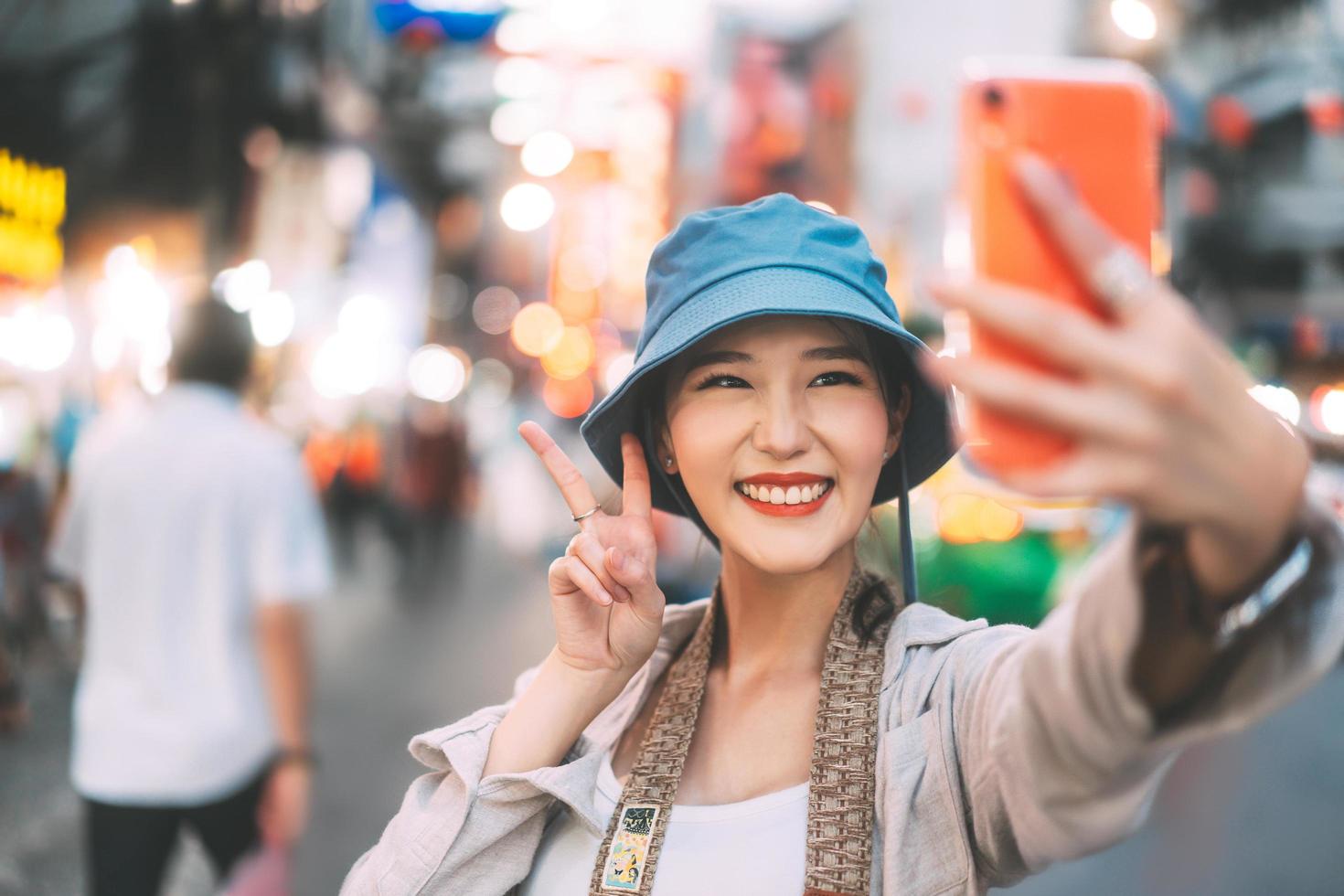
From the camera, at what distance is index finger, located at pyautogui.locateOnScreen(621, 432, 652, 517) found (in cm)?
165

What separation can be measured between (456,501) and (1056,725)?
12120mm

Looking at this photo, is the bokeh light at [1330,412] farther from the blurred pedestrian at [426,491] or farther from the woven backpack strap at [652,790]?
the woven backpack strap at [652,790]

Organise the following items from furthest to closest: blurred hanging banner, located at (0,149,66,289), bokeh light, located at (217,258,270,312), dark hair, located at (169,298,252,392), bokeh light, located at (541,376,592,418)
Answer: bokeh light, located at (541,376,592,418) < bokeh light, located at (217,258,270,312) < blurred hanging banner, located at (0,149,66,289) < dark hair, located at (169,298,252,392)

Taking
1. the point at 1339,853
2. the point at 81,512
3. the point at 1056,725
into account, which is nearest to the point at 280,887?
the point at 81,512

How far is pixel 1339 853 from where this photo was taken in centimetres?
464

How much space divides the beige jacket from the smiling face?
0.73 feet

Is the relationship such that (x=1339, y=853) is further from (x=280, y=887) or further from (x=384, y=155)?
(x=384, y=155)

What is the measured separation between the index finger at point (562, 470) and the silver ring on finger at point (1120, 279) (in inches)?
36.1

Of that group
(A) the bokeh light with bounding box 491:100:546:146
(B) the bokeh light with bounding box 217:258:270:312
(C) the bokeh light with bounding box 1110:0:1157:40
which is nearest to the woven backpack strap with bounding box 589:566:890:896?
(C) the bokeh light with bounding box 1110:0:1157:40

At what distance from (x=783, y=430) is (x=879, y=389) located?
0.67 ft

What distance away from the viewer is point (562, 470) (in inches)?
65.8

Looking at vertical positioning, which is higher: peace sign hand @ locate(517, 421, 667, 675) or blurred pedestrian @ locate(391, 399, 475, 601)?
peace sign hand @ locate(517, 421, 667, 675)

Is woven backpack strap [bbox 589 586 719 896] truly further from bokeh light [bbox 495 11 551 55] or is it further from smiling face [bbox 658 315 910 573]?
bokeh light [bbox 495 11 551 55]

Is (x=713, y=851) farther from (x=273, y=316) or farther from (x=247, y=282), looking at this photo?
(x=273, y=316)
